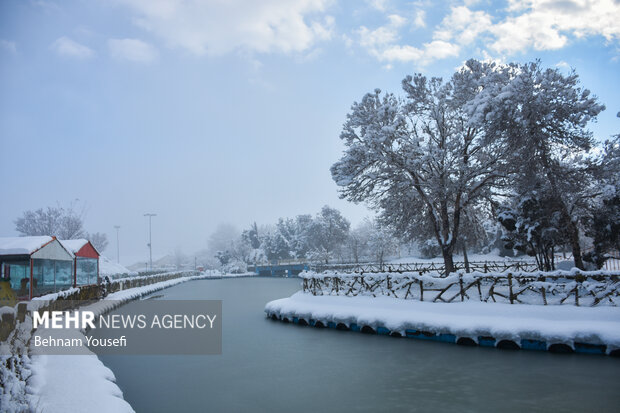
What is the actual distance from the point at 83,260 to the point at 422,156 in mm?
24554

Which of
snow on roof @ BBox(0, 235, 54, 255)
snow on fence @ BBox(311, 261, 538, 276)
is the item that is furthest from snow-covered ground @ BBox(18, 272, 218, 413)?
snow on roof @ BBox(0, 235, 54, 255)

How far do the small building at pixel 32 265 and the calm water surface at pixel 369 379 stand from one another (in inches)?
464

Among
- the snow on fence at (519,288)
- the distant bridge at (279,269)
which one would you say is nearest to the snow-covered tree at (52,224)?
the distant bridge at (279,269)

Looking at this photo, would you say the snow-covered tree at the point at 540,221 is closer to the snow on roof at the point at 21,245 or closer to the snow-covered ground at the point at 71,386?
the snow-covered ground at the point at 71,386

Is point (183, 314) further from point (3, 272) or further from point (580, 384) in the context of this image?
point (580, 384)

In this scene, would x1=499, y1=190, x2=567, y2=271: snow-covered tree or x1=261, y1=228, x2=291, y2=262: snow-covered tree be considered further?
x1=261, y1=228, x2=291, y2=262: snow-covered tree

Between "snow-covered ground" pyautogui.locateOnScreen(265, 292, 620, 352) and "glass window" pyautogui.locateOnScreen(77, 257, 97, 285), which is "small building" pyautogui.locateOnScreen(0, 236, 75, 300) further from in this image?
"snow-covered ground" pyautogui.locateOnScreen(265, 292, 620, 352)

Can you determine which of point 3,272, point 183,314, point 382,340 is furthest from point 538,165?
point 3,272

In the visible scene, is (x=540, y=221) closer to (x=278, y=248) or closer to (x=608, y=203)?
(x=608, y=203)

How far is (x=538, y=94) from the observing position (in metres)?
18.8

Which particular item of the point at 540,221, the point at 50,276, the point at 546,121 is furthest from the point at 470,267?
the point at 50,276
